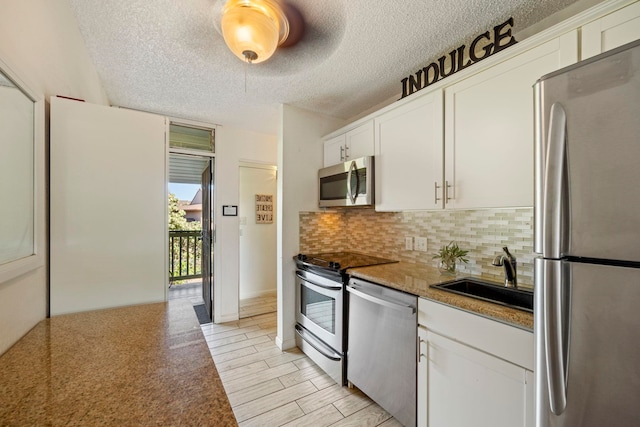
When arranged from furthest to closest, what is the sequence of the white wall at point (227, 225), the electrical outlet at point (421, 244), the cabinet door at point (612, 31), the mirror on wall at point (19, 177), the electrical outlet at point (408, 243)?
the white wall at point (227, 225)
the electrical outlet at point (408, 243)
the electrical outlet at point (421, 244)
the cabinet door at point (612, 31)
the mirror on wall at point (19, 177)

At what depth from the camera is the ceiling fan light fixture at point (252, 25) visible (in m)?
1.20

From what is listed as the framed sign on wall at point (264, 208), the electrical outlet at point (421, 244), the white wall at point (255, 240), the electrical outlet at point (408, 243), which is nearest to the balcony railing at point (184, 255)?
the white wall at point (255, 240)

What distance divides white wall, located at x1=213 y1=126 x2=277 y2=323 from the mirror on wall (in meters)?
2.18

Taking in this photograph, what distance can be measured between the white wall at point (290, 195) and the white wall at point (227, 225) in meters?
0.94

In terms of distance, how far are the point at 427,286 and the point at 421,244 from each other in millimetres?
700

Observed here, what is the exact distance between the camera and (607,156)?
605mm

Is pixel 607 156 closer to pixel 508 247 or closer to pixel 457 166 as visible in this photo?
pixel 457 166

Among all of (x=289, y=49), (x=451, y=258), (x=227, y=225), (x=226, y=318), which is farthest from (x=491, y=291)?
(x=226, y=318)

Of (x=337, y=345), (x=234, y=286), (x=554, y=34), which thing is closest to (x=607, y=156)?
(x=554, y=34)

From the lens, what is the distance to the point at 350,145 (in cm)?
245

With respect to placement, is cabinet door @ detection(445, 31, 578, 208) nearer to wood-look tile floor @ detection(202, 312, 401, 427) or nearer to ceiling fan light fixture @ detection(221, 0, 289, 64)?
ceiling fan light fixture @ detection(221, 0, 289, 64)

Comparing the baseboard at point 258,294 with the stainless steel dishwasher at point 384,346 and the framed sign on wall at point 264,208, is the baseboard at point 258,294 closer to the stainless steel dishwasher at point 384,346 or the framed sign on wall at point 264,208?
the framed sign on wall at point 264,208

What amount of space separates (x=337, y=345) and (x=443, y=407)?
88 cm

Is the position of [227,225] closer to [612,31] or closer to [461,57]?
[461,57]
